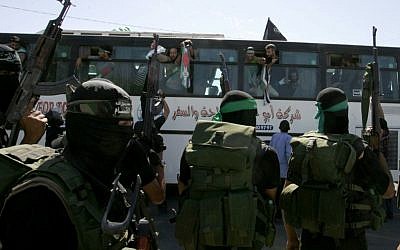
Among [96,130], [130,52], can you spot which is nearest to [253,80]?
[130,52]

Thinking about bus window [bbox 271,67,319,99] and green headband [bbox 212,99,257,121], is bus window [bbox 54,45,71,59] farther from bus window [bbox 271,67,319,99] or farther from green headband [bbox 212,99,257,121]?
green headband [bbox 212,99,257,121]

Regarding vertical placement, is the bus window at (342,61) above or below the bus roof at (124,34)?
below

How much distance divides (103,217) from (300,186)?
183 cm

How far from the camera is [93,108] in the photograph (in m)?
1.64

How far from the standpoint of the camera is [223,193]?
259 centimetres

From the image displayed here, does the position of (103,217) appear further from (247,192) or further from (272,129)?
(272,129)

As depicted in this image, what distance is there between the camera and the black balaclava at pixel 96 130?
1620mm

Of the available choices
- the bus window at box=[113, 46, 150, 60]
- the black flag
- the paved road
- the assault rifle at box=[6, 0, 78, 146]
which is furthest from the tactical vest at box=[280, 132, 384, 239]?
the black flag

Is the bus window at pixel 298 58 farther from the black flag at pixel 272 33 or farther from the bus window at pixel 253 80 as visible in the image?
the black flag at pixel 272 33

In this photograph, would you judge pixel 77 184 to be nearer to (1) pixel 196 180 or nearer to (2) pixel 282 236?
(1) pixel 196 180

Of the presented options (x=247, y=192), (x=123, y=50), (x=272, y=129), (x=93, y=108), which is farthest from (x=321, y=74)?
(x=93, y=108)

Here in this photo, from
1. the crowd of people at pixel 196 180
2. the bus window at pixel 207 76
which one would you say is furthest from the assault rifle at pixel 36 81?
the bus window at pixel 207 76

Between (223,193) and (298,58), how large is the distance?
6571 mm

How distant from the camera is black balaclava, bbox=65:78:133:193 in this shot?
1.62 metres
